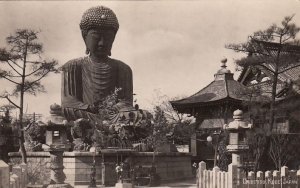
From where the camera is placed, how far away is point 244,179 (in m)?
14.3

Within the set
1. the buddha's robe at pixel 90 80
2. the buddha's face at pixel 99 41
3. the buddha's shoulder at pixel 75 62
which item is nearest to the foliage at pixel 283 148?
the buddha's robe at pixel 90 80

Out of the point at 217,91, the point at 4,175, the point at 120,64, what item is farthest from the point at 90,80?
the point at 4,175

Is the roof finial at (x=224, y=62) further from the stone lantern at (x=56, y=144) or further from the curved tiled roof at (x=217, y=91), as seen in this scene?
the stone lantern at (x=56, y=144)

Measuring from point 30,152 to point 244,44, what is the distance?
1021 centimetres

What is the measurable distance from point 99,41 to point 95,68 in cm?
151

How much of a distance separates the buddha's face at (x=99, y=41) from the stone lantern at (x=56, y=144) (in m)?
12.4

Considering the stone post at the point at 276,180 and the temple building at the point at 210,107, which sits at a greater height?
the temple building at the point at 210,107

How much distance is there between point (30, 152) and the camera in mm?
23219

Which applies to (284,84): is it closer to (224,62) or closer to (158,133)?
(158,133)

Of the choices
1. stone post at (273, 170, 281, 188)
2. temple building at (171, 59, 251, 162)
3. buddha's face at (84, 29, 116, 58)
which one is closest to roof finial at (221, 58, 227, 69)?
temple building at (171, 59, 251, 162)

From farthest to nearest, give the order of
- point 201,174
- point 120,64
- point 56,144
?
1. point 120,64
2. point 56,144
3. point 201,174

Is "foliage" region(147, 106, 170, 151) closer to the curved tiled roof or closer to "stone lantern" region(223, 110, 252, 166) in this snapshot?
the curved tiled roof

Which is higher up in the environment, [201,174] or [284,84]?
[284,84]

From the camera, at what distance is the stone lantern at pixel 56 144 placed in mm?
16797
